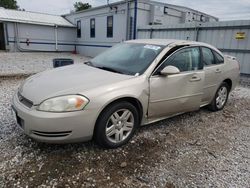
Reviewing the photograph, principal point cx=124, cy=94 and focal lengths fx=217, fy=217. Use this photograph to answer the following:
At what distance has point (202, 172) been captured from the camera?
2.61 metres

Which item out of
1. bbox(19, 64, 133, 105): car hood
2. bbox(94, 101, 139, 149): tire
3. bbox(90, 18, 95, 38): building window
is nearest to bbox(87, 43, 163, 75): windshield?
bbox(19, 64, 133, 105): car hood

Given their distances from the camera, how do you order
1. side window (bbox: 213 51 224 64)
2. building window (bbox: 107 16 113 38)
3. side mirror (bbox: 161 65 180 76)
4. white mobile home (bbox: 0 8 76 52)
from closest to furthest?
1. side mirror (bbox: 161 65 180 76)
2. side window (bbox: 213 51 224 64)
3. building window (bbox: 107 16 113 38)
4. white mobile home (bbox: 0 8 76 52)

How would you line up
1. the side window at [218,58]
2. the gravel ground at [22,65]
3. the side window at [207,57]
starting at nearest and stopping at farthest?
the side window at [207,57] < the side window at [218,58] < the gravel ground at [22,65]

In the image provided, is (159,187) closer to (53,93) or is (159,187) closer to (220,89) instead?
(53,93)

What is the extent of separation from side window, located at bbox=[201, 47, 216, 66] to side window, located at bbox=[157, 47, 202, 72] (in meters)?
0.22

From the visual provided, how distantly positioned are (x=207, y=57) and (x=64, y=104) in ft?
9.98

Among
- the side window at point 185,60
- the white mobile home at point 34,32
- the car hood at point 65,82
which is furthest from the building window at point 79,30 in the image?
the car hood at point 65,82

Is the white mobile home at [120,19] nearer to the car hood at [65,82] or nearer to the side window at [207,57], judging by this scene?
the side window at [207,57]

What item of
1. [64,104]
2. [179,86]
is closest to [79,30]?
[179,86]

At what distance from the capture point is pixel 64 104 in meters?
2.49

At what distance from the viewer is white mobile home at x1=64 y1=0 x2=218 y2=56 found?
13.5 meters

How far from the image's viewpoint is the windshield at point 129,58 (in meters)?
3.27

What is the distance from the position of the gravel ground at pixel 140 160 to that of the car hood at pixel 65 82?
28.9 inches

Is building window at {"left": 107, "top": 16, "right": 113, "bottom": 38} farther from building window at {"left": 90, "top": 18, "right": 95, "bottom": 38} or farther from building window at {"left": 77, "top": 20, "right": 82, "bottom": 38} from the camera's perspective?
building window at {"left": 77, "top": 20, "right": 82, "bottom": 38}
